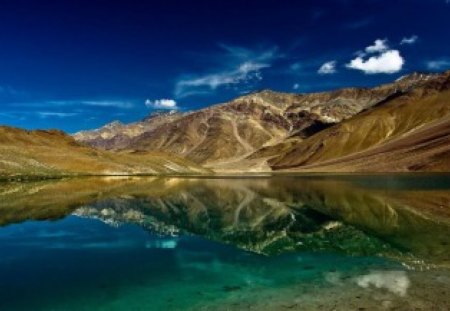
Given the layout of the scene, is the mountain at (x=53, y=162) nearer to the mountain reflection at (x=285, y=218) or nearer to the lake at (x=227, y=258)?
the mountain reflection at (x=285, y=218)

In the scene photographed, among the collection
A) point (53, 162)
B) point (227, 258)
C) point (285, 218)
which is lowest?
point (227, 258)

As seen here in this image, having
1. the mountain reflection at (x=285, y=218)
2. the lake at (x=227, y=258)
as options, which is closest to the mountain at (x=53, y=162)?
the mountain reflection at (x=285, y=218)

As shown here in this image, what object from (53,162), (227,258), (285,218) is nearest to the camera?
(227,258)

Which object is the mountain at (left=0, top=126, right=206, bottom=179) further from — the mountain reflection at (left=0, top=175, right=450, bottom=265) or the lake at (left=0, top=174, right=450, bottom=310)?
the lake at (left=0, top=174, right=450, bottom=310)

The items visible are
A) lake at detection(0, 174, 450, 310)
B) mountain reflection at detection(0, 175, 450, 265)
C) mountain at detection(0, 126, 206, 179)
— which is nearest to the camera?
lake at detection(0, 174, 450, 310)

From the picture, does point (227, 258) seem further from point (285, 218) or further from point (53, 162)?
point (53, 162)

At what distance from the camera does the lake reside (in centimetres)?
2117

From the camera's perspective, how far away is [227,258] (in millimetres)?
31047

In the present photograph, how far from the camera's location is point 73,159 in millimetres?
169375

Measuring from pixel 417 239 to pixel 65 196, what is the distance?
55.9 meters

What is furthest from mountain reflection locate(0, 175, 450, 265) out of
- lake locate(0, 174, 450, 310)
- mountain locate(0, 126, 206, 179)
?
mountain locate(0, 126, 206, 179)

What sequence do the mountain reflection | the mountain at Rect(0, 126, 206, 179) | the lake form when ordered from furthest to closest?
the mountain at Rect(0, 126, 206, 179) < the mountain reflection < the lake

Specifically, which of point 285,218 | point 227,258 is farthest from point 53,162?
point 227,258

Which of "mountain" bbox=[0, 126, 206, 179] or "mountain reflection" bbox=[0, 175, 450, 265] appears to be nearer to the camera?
"mountain reflection" bbox=[0, 175, 450, 265]
